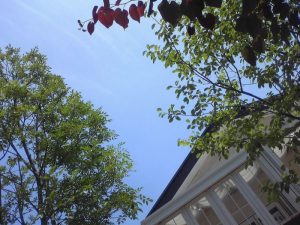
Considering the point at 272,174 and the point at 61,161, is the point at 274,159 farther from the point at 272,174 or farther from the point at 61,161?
the point at 61,161

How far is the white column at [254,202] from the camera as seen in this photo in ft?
29.7

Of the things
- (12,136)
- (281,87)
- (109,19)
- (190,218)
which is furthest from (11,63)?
(109,19)

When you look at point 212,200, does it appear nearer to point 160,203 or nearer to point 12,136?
point 160,203

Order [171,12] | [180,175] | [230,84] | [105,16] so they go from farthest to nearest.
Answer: [180,175] < [230,84] < [105,16] < [171,12]

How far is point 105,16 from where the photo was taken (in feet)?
6.57

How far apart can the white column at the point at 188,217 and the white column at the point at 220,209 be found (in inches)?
30.6

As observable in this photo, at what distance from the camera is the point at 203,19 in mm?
1853

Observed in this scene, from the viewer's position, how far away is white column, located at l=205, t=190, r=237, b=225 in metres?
9.47

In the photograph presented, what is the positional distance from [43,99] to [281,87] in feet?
28.4

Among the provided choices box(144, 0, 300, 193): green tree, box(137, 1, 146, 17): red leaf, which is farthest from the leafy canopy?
box(137, 1, 146, 17): red leaf

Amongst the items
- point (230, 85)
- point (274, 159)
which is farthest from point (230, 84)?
point (274, 159)

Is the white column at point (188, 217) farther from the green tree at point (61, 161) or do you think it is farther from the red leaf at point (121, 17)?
the red leaf at point (121, 17)

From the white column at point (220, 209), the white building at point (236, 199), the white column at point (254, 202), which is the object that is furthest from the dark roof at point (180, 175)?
the white column at point (254, 202)

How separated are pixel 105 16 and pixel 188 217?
30.3ft
